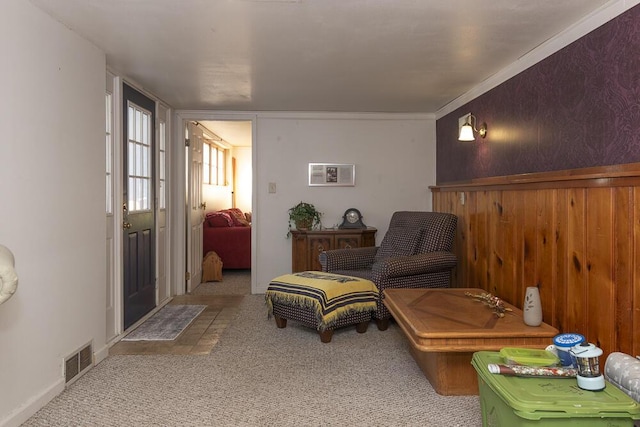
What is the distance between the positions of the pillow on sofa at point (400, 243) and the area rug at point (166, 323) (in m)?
1.79

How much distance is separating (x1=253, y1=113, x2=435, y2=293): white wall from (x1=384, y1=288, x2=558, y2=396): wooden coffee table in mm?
2295

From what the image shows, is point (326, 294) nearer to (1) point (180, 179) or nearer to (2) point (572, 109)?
(2) point (572, 109)

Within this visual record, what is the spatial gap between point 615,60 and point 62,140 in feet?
9.40

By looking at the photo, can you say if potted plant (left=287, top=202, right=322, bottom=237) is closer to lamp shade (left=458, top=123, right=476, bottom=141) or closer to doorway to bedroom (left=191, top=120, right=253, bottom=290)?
doorway to bedroom (left=191, top=120, right=253, bottom=290)

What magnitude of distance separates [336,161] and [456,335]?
304 centimetres

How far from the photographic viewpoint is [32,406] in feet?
7.06

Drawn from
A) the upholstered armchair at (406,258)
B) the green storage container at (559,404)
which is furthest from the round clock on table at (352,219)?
the green storage container at (559,404)

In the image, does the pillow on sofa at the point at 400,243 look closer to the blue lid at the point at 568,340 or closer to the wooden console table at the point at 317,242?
the wooden console table at the point at 317,242

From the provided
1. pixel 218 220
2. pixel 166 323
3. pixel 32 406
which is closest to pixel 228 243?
pixel 218 220

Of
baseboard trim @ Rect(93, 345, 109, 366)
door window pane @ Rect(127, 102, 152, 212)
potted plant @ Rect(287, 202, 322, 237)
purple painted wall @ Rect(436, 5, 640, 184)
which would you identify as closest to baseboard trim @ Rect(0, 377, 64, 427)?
baseboard trim @ Rect(93, 345, 109, 366)

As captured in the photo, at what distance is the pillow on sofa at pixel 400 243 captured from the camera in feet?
12.6

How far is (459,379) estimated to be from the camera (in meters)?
2.40

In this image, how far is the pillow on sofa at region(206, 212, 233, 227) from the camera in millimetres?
6367

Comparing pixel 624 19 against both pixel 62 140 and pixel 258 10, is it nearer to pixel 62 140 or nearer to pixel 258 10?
pixel 258 10
